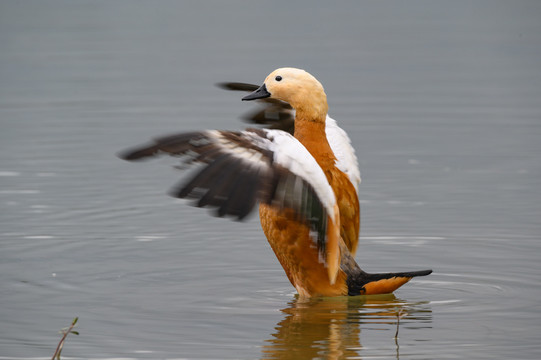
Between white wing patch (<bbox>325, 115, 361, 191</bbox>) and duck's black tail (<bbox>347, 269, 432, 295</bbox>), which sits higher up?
white wing patch (<bbox>325, 115, 361, 191</bbox>)

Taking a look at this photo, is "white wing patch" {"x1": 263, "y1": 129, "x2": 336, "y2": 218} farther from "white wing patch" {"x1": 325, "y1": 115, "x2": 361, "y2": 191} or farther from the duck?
"white wing patch" {"x1": 325, "y1": 115, "x2": 361, "y2": 191}

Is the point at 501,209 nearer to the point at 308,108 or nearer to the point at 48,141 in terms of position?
the point at 308,108

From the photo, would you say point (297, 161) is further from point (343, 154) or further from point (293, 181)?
point (343, 154)

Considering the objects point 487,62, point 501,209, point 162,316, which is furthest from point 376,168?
point 487,62

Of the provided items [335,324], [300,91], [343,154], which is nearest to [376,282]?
[335,324]

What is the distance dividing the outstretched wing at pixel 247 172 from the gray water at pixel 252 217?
83cm

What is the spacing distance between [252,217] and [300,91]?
154cm

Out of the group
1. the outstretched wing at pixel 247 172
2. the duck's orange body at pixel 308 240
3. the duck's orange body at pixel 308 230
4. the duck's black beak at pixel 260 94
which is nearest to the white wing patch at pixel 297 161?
the outstretched wing at pixel 247 172

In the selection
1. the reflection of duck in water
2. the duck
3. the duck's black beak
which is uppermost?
the duck's black beak

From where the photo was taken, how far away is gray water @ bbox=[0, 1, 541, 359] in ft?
20.8

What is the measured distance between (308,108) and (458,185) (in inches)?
133

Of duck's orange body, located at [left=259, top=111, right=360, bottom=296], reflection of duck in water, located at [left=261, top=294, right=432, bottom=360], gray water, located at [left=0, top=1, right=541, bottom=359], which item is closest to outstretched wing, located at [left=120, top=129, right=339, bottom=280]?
duck's orange body, located at [left=259, top=111, right=360, bottom=296]

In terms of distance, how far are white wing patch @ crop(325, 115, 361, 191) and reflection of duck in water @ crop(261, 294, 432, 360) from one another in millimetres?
789

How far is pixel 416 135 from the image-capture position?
12.2 metres
